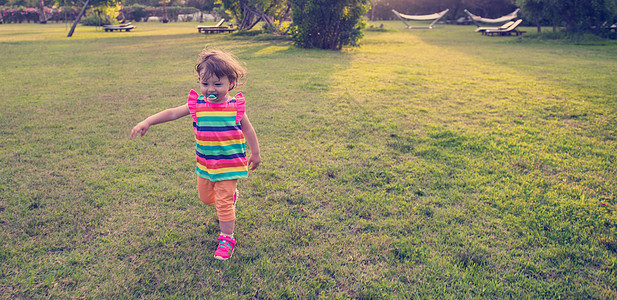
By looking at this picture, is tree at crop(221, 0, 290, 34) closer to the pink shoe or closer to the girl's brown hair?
the girl's brown hair

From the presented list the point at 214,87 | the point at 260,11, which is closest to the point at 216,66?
the point at 214,87

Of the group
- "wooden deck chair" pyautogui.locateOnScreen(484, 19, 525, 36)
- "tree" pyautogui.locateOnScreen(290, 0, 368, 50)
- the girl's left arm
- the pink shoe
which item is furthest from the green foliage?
the pink shoe

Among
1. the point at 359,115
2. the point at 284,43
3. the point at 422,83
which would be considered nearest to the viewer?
the point at 359,115

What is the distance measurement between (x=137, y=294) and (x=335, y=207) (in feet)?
5.43

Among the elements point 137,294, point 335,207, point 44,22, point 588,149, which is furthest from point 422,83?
point 44,22

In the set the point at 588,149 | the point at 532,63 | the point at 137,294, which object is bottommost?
the point at 137,294

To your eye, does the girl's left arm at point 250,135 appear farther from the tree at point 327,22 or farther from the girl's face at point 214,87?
the tree at point 327,22

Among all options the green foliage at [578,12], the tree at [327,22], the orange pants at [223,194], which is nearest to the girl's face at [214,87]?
the orange pants at [223,194]

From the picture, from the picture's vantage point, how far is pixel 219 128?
2369 mm

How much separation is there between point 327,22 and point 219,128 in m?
12.7

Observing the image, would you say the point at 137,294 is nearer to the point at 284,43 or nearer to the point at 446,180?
the point at 446,180

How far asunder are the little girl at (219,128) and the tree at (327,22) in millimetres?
11953

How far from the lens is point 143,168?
3.84 metres

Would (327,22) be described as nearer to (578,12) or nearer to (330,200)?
(330,200)
